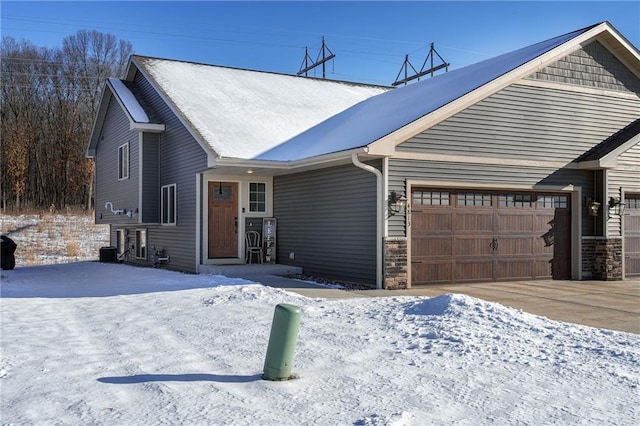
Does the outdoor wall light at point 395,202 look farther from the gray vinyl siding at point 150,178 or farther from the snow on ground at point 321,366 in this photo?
the gray vinyl siding at point 150,178

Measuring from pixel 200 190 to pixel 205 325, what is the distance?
24.2 feet

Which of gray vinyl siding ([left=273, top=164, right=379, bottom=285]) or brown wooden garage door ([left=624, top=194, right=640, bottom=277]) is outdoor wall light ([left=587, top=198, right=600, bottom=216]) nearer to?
brown wooden garage door ([left=624, top=194, right=640, bottom=277])

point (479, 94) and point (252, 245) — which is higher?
point (479, 94)

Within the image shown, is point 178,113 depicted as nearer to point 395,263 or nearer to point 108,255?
point 395,263

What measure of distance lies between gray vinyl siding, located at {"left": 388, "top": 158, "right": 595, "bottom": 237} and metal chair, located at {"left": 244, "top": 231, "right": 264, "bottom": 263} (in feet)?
15.9

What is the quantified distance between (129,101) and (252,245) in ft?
19.5

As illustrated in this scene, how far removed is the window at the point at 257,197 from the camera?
1569 centimetres

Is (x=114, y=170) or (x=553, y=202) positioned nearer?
(x=553, y=202)

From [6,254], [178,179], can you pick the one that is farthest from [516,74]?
[6,254]

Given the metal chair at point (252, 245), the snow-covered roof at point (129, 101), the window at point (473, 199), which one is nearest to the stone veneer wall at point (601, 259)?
the window at point (473, 199)

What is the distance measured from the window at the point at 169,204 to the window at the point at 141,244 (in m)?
2.17

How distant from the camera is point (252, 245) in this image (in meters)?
15.7

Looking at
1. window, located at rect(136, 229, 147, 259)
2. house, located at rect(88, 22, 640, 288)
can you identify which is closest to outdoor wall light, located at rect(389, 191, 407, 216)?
house, located at rect(88, 22, 640, 288)

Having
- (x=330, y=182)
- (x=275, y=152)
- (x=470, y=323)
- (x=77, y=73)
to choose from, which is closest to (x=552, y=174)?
(x=330, y=182)
